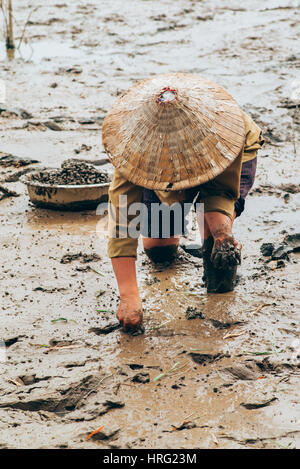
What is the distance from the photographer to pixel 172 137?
2309mm

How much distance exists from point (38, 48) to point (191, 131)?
6385mm

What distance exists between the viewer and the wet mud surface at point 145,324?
2.06 m

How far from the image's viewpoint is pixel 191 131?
7.64ft

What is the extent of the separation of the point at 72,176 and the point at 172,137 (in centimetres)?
197

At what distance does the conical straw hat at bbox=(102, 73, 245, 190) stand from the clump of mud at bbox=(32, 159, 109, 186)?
5.62 feet

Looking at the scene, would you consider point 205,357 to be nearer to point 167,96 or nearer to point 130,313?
point 130,313

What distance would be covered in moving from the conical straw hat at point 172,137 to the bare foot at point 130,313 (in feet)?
1.89

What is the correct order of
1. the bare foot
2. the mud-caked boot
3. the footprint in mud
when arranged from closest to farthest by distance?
1. the footprint in mud
2. the bare foot
3. the mud-caked boot

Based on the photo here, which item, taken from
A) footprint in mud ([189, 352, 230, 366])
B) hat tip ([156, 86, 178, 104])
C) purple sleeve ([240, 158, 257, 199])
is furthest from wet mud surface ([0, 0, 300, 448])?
hat tip ([156, 86, 178, 104])

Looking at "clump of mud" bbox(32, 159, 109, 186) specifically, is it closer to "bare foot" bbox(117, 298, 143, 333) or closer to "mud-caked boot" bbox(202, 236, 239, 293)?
"mud-caked boot" bbox(202, 236, 239, 293)

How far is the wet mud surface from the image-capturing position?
6.75 feet

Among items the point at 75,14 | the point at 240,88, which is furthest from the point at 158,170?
the point at 75,14

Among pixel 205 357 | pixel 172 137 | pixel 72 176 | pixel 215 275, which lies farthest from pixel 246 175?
pixel 72 176

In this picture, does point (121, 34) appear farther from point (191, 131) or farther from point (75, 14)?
point (191, 131)
